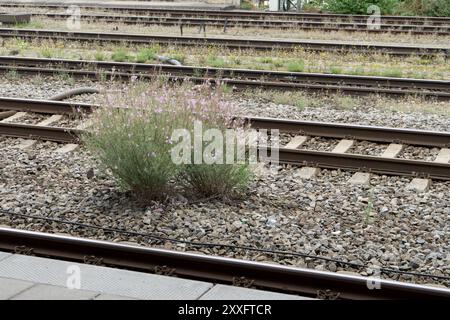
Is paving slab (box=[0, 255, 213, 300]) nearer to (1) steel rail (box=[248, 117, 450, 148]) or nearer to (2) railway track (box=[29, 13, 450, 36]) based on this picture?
(1) steel rail (box=[248, 117, 450, 148])

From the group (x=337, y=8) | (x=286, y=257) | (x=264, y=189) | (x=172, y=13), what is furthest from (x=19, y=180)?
(x=337, y=8)

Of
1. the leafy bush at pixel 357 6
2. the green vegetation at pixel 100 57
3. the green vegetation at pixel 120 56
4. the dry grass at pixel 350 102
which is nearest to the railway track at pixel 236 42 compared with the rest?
A: the green vegetation at pixel 120 56

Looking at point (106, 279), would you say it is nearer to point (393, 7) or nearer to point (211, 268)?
point (211, 268)

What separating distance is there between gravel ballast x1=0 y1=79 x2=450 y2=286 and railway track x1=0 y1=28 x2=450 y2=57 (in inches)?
384

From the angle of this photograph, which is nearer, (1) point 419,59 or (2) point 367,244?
(2) point 367,244

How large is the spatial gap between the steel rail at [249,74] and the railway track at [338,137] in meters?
3.02

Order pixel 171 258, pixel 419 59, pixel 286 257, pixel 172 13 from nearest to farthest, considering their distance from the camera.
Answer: pixel 171 258 < pixel 286 257 < pixel 419 59 < pixel 172 13

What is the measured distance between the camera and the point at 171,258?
6211 millimetres

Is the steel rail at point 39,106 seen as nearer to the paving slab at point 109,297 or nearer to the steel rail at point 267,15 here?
the paving slab at point 109,297

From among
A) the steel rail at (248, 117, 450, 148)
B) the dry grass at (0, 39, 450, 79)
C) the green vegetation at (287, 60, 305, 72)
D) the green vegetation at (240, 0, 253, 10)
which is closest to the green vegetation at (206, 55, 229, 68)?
the dry grass at (0, 39, 450, 79)

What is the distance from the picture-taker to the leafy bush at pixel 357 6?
1042 inches

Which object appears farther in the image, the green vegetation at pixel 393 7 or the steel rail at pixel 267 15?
the green vegetation at pixel 393 7
